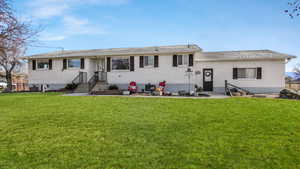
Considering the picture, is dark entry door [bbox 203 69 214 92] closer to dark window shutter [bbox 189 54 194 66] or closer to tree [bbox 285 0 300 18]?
dark window shutter [bbox 189 54 194 66]

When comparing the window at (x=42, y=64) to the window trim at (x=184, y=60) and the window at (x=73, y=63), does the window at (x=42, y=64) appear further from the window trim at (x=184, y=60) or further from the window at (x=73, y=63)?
the window trim at (x=184, y=60)

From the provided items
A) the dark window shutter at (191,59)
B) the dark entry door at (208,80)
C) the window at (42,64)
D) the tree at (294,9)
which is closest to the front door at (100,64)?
the window at (42,64)

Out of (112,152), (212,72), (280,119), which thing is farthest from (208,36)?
(112,152)

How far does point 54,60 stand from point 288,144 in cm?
2048

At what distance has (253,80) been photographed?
16422 millimetres

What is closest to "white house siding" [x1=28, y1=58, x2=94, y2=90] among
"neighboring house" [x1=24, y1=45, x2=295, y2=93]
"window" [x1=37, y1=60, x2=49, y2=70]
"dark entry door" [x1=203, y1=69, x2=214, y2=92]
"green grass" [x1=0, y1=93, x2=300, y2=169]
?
"neighboring house" [x1=24, y1=45, x2=295, y2=93]

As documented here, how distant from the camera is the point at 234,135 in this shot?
4352mm

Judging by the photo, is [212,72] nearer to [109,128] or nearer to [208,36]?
[208,36]

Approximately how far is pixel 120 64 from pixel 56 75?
7089 mm

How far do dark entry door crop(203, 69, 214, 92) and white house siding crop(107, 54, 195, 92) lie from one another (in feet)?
7.00

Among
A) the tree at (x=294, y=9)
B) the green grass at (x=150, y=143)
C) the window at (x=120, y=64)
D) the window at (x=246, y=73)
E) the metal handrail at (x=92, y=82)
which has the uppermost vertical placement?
the window at (x=120, y=64)

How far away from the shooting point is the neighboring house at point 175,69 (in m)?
16.0

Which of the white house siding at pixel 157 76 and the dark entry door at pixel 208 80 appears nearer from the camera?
the white house siding at pixel 157 76

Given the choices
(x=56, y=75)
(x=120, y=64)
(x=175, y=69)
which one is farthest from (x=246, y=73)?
(x=56, y=75)
